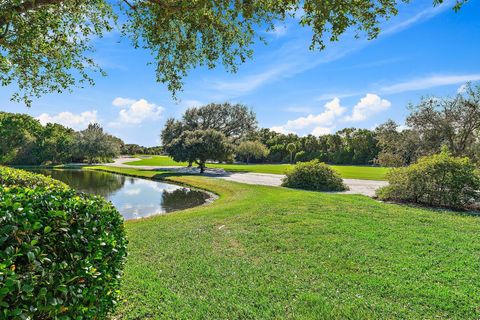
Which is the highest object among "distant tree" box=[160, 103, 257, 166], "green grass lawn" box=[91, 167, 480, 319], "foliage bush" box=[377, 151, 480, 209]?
"distant tree" box=[160, 103, 257, 166]

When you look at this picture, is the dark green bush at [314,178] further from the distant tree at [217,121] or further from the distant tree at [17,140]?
the distant tree at [17,140]

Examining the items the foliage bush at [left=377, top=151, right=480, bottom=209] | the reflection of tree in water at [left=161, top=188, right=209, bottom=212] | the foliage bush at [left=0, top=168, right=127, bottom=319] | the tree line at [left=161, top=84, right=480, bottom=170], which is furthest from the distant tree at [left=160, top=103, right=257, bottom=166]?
the foliage bush at [left=0, top=168, right=127, bottom=319]

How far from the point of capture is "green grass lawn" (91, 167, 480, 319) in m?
3.90

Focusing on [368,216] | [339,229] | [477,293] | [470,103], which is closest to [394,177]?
[368,216]

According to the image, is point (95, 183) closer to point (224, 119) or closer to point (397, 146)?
point (397, 146)

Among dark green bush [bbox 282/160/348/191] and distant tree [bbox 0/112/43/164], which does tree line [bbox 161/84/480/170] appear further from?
distant tree [bbox 0/112/43/164]

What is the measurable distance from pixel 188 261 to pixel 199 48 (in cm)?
583

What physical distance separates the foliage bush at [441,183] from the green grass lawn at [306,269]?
363 cm

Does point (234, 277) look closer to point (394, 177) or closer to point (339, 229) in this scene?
point (339, 229)

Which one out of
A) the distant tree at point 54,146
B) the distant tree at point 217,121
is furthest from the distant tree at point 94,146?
the distant tree at point 217,121

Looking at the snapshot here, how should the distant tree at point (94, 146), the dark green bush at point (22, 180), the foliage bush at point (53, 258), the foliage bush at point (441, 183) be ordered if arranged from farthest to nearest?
the distant tree at point (94, 146)
the foliage bush at point (441, 183)
the dark green bush at point (22, 180)
the foliage bush at point (53, 258)

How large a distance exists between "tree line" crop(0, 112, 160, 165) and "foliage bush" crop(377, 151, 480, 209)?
182 feet

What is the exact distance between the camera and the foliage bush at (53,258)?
6.21ft

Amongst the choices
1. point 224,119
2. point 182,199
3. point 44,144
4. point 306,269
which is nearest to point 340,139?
point 224,119
